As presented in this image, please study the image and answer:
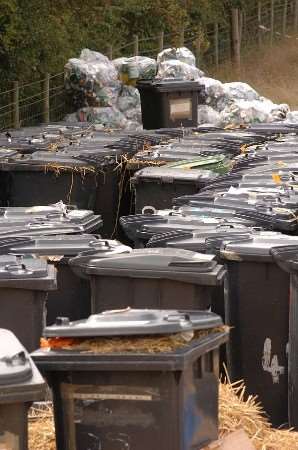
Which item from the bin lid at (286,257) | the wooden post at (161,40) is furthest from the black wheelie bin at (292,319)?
the wooden post at (161,40)

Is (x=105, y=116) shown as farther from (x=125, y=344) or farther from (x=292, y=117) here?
(x=125, y=344)

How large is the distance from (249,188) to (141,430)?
517cm

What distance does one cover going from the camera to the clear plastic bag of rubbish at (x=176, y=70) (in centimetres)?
2248

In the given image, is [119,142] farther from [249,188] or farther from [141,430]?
[141,430]

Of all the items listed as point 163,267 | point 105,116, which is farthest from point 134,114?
point 163,267

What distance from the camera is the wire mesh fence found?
22.3 metres

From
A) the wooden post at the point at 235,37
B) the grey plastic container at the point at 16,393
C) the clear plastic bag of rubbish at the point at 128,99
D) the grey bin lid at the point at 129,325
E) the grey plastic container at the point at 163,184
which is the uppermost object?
the wooden post at the point at 235,37

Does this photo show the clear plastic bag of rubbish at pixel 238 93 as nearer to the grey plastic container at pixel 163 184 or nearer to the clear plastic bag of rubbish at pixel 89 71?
the clear plastic bag of rubbish at pixel 89 71

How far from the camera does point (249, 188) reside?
10930 millimetres

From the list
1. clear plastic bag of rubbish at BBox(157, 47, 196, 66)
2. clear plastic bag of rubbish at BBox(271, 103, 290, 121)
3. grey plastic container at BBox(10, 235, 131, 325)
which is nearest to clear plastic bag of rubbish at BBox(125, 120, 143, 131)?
clear plastic bag of rubbish at BBox(271, 103, 290, 121)

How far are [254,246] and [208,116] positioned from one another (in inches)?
537

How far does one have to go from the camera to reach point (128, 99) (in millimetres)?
21922

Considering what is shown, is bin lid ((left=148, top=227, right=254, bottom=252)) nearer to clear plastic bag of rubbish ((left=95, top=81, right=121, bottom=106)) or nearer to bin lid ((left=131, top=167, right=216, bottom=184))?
bin lid ((left=131, top=167, right=216, bottom=184))

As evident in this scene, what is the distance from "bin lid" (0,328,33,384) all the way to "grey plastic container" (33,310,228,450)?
24 centimetres
